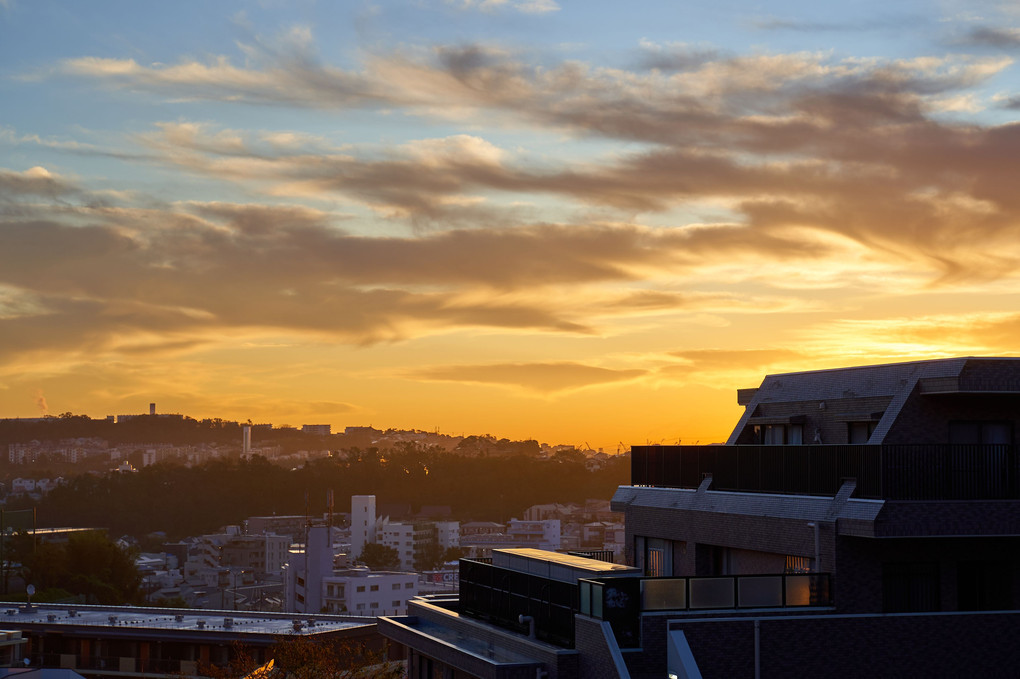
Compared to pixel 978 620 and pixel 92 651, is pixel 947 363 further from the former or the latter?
pixel 92 651

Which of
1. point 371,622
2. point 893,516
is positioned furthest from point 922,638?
point 371,622

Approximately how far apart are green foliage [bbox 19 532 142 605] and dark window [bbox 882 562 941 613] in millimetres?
108321

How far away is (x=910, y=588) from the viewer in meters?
22.4

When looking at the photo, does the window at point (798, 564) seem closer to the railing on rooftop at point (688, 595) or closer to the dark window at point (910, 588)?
the railing on rooftop at point (688, 595)

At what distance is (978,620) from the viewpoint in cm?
2177

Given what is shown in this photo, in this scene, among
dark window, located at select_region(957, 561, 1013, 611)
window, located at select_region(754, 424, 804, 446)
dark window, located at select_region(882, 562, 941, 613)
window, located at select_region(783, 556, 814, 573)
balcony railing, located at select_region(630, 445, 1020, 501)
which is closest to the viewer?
balcony railing, located at select_region(630, 445, 1020, 501)

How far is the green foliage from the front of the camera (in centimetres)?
11769

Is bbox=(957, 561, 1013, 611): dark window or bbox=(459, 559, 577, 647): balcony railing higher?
bbox=(957, 561, 1013, 611): dark window

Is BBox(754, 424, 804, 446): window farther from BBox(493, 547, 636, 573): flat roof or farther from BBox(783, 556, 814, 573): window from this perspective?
BBox(493, 547, 636, 573): flat roof

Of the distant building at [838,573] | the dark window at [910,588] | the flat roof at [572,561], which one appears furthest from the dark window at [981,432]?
the flat roof at [572,561]

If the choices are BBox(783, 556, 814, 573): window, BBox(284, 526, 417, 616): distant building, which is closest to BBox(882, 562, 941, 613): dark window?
BBox(783, 556, 814, 573): window

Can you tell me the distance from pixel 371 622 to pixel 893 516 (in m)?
60.3

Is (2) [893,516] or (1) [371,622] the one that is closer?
(2) [893,516]

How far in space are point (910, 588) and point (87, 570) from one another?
4475 inches
